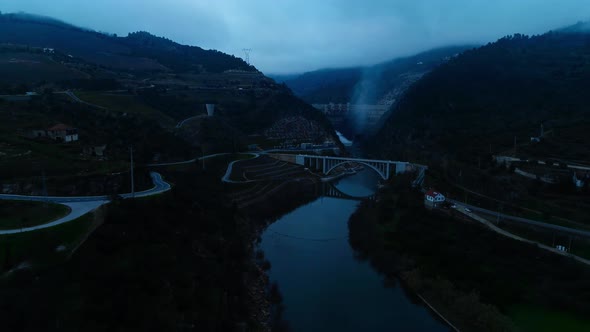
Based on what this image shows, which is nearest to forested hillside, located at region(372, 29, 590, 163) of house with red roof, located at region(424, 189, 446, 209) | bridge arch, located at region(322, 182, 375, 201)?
bridge arch, located at region(322, 182, 375, 201)

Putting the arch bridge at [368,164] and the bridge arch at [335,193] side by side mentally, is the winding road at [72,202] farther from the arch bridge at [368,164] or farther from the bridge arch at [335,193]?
the arch bridge at [368,164]

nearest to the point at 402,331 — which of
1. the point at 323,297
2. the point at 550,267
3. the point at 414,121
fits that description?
the point at 323,297

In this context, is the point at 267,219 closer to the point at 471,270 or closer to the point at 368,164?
the point at 471,270

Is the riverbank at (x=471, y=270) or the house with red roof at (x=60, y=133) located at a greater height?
the house with red roof at (x=60, y=133)

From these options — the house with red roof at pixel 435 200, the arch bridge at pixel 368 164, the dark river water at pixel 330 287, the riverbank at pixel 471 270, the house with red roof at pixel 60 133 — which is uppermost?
the house with red roof at pixel 60 133

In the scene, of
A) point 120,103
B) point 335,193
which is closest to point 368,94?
point 335,193

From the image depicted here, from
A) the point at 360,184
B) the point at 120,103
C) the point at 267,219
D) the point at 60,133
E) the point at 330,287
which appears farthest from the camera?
the point at 360,184

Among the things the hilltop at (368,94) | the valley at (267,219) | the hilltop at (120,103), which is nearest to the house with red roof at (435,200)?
the valley at (267,219)

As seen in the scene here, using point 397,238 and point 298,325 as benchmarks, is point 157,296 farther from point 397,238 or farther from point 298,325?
point 397,238
